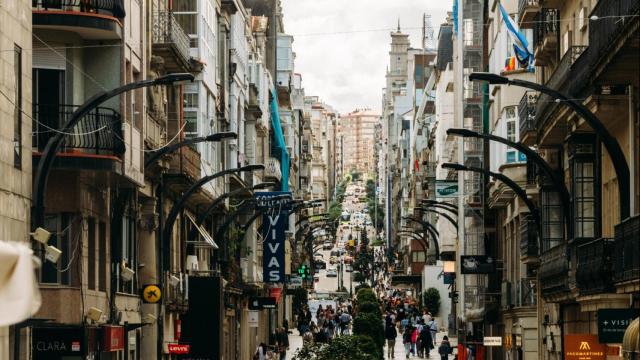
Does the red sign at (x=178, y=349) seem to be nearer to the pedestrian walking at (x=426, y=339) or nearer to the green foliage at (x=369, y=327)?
the green foliage at (x=369, y=327)

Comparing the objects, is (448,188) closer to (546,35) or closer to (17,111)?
(546,35)

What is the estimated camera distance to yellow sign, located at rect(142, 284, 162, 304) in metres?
38.3

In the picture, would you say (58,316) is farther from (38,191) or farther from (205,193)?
(205,193)

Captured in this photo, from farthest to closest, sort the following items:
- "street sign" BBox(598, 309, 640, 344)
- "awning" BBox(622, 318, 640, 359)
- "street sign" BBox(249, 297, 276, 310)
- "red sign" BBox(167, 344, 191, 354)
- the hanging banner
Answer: the hanging banner, "street sign" BBox(249, 297, 276, 310), "red sign" BBox(167, 344, 191, 354), "street sign" BBox(598, 309, 640, 344), "awning" BBox(622, 318, 640, 359)

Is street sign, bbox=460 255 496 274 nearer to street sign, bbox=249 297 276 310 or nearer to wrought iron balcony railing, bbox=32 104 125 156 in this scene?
street sign, bbox=249 297 276 310

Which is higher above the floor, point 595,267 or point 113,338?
point 595,267

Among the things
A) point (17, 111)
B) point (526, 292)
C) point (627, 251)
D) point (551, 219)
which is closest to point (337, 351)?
point (551, 219)

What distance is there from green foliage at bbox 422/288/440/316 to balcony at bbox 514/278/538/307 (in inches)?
1855

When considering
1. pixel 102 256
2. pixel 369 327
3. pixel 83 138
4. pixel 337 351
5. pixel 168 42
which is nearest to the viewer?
pixel 83 138

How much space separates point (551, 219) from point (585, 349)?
11.0 m

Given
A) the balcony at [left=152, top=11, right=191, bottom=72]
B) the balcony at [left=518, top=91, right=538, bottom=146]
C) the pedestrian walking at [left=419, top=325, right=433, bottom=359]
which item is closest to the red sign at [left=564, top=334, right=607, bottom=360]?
the balcony at [left=518, top=91, right=538, bottom=146]

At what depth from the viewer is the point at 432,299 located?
99.3 meters

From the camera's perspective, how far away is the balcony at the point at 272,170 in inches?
3353

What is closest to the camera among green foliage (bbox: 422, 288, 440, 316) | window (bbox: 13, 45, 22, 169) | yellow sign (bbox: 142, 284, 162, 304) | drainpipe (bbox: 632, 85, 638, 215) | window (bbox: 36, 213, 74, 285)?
window (bbox: 13, 45, 22, 169)
